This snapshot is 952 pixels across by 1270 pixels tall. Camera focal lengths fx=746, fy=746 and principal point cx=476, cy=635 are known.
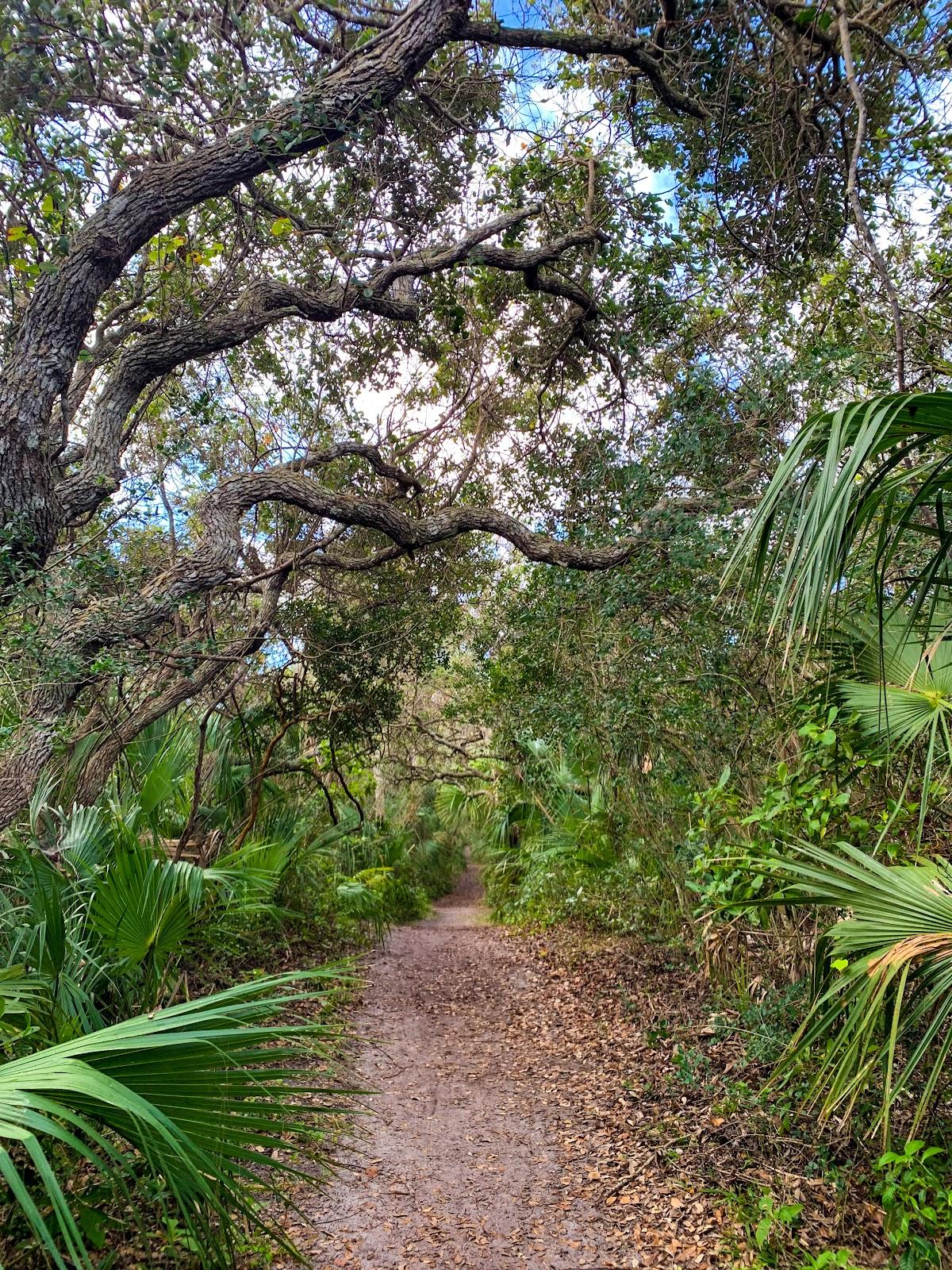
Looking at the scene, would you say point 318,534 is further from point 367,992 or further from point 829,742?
point 829,742

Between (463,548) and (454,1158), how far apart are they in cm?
562

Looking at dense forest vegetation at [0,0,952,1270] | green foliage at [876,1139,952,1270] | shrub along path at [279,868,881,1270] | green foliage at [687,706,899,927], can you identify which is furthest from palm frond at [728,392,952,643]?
shrub along path at [279,868,881,1270]

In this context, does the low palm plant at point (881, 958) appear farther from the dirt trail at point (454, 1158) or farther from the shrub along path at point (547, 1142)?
the dirt trail at point (454, 1158)

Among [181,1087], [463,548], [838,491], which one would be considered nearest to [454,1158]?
[181,1087]

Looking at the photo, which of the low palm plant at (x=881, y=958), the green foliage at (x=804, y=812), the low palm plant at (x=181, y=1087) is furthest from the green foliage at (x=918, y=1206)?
the low palm plant at (x=181, y=1087)

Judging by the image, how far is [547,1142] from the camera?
4480mm

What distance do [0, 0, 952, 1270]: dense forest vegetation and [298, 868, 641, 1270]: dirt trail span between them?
14.7 inches

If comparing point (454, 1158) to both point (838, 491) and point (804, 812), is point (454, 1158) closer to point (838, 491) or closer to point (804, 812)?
point (804, 812)

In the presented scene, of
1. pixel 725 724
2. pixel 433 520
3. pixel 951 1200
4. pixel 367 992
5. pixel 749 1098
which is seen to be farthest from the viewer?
pixel 367 992

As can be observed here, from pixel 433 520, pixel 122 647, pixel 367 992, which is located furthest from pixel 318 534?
pixel 367 992

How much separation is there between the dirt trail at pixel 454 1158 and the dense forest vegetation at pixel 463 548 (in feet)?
1.23

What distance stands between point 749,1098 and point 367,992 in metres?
4.20

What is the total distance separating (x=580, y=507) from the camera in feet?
21.9

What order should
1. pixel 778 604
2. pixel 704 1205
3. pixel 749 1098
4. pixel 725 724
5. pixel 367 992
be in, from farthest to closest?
1. pixel 367 992
2. pixel 725 724
3. pixel 749 1098
4. pixel 704 1205
5. pixel 778 604
